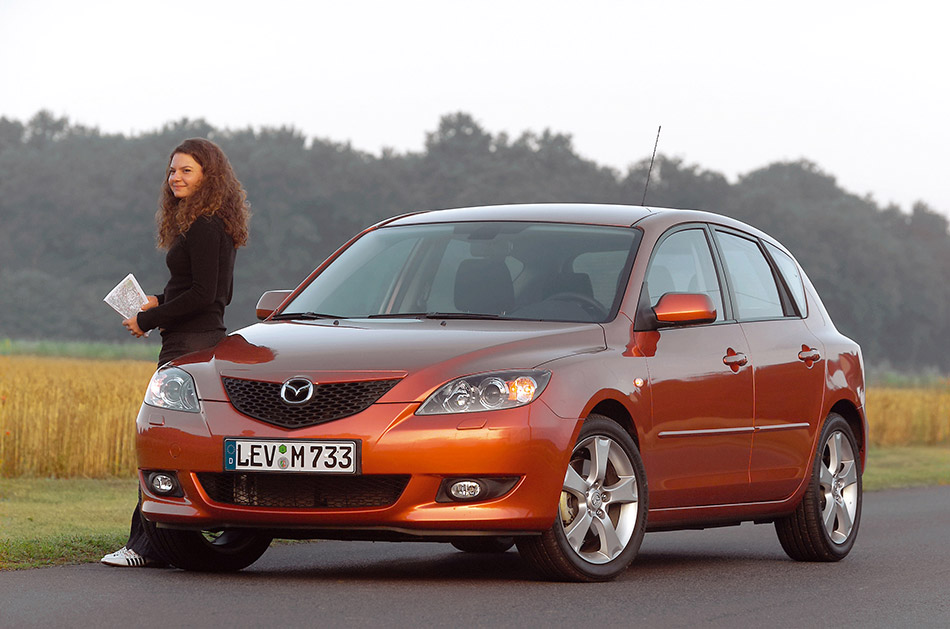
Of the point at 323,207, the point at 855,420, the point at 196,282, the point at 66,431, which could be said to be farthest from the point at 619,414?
the point at 323,207

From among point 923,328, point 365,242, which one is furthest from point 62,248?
point 365,242

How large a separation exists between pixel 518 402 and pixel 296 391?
94cm

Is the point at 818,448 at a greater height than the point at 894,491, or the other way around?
the point at 818,448

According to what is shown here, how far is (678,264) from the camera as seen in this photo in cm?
888

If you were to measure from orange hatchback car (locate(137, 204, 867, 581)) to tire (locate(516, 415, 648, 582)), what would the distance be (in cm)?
1

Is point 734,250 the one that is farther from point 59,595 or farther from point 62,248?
point 62,248

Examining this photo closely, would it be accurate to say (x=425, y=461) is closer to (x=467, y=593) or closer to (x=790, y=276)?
(x=467, y=593)

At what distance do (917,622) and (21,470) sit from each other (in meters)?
10.6

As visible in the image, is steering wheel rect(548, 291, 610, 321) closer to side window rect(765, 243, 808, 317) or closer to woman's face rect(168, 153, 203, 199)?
woman's face rect(168, 153, 203, 199)

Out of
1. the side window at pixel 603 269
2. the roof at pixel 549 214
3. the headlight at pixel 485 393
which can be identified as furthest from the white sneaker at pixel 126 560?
the side window at pixel 603 269

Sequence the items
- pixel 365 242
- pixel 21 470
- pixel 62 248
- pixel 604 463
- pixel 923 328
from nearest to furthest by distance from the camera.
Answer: pixel 604 463, pixel 365 242, pixel 21 470, pixel 62 248, pixel 923 328

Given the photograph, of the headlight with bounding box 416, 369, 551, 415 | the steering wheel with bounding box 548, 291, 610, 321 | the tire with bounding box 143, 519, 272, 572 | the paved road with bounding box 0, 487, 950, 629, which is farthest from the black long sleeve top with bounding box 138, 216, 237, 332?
the headlight with bounding box 416, 369, 551, 415

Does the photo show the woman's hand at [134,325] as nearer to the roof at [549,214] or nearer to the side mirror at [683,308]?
the roof at [549,214]

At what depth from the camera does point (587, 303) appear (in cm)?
821
